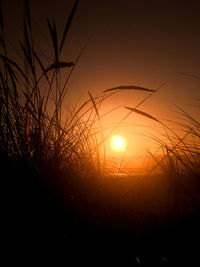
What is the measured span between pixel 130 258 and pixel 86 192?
0.29 metres

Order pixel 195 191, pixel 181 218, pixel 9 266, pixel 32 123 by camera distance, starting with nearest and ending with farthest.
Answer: pixel 9 266 → pixel 181 218 → pixel 195 191 → pixel 32 123

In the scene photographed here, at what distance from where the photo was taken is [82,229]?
1.55 feet

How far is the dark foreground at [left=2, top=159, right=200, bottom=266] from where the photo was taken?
1.30 feet

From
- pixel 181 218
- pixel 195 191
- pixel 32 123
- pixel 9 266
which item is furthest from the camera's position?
pixel 32 123

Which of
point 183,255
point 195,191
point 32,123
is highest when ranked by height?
point 32,123

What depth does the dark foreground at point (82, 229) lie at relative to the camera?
0.40 meters

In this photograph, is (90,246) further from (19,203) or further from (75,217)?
(19,203)

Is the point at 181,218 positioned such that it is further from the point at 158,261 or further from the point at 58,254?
the point at 58,254

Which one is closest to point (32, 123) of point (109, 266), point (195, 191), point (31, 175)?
point (31, 175)

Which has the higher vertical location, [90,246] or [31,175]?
[31,175]

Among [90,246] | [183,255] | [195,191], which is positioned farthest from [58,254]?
[195,191]

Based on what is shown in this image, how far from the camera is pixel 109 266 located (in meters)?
0.38

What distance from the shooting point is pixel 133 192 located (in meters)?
0.87

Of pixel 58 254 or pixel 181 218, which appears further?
pixel 181 218
